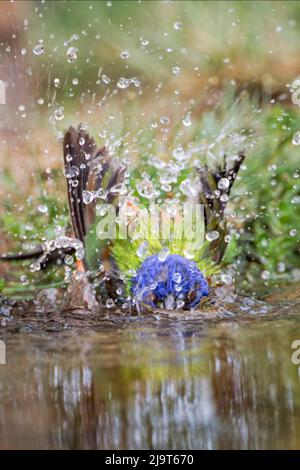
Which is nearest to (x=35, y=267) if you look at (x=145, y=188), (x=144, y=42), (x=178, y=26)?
(x=145, y=188)

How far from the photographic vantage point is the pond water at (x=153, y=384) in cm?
119

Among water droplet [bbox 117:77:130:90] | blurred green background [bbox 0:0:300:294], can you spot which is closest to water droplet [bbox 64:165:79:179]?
blurred green background [bbox 0:0:300:294]

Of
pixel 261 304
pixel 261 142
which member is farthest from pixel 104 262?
pixel 261 142

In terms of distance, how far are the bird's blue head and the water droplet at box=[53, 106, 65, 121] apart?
1.25 metres

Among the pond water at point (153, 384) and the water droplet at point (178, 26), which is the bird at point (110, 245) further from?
the water droplet at point (178, 26)

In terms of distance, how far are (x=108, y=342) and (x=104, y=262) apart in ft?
1.79

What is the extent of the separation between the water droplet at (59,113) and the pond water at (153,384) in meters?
1.41

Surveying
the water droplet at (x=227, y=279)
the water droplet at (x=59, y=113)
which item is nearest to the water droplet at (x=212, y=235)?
the water droplet at (x=227, y=279)

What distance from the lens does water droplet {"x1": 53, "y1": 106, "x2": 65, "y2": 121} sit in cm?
332

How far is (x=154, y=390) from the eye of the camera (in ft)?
4.66

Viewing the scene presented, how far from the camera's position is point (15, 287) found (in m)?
2.80

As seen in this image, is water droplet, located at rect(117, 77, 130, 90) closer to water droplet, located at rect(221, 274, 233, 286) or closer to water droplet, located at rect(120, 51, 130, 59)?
water droplet, located at rect(120, 51, 130, 59)

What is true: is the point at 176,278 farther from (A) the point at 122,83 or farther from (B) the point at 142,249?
(A) the point at 122,83
